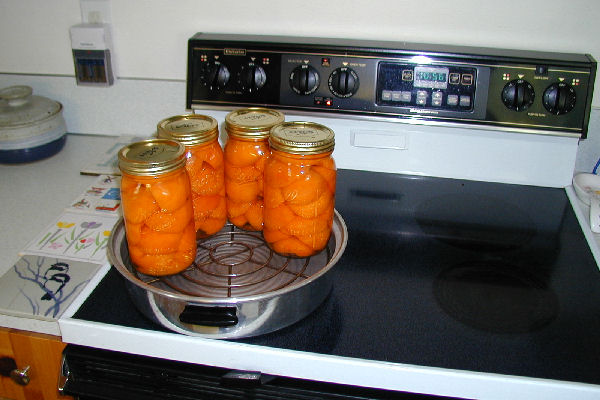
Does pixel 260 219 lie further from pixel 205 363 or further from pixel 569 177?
pixel 569 177

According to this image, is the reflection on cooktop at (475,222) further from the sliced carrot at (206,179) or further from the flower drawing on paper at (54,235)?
the flower drawing on paper at (54,235)

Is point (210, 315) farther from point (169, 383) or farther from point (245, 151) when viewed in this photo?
point (245, 151)

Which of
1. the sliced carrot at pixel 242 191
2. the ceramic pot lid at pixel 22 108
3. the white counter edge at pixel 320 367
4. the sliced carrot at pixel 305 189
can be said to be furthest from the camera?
the ceramic pot lid at pixel 22 108

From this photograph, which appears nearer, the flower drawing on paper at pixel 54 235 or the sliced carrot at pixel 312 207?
the sliced carrot at pixel 312 207

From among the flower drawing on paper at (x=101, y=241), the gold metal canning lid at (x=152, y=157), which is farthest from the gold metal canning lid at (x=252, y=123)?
the flower drawing on paper at (x=101, y=241)

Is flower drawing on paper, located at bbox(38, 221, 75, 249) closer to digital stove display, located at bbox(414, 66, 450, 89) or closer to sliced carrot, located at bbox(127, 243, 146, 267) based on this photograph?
sliced carrot, located at bbox(127, 243, 146, 267)

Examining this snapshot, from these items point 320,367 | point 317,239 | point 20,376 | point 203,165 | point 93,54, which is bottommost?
point 20,376

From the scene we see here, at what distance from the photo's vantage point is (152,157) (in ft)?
2.44

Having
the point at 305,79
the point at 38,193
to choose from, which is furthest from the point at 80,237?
the point at 305,79

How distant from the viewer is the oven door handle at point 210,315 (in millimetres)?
724

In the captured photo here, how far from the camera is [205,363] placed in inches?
29.8

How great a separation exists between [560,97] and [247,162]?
644 millimetres

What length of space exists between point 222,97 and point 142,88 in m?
0.26

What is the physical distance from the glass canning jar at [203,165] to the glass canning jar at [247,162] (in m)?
0.02
